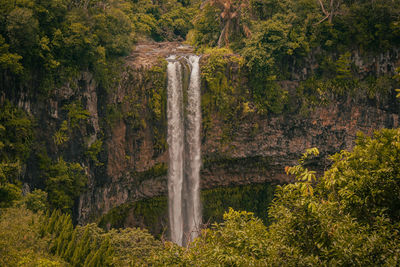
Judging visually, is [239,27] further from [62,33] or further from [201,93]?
[62,33]

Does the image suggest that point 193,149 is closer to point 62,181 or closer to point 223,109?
point 223,109

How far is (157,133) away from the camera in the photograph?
20.9 m

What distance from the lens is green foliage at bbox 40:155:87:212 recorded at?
16141mm

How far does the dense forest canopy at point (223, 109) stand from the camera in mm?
5699

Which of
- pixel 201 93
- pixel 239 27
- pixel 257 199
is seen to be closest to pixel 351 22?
pixel 239 27

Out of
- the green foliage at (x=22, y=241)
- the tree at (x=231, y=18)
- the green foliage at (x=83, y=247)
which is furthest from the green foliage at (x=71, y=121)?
the tree at (x=231, y=18)

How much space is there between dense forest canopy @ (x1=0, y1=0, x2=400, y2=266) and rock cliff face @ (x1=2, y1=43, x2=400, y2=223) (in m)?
0.23

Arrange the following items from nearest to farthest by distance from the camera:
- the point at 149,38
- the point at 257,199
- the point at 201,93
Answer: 1. the point at 201,93
2. the point at 257,199
3. the point at 149,38

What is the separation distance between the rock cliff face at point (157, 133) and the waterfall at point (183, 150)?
510mm

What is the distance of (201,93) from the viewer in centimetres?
2136

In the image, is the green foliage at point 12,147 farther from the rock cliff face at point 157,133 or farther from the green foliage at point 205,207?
the green foliage at point 205,207

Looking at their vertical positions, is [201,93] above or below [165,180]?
above

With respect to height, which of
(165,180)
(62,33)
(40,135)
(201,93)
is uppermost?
(62,33)

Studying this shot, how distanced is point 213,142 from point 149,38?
1132 cm
